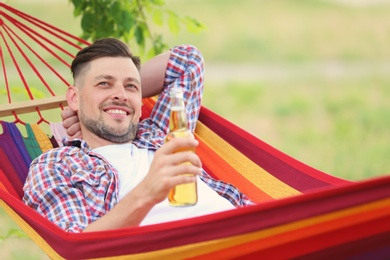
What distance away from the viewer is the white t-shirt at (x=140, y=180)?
8.08ft

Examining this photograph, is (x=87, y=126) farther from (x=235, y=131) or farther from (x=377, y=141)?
(x=377, y=141)

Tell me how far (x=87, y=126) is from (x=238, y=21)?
9.68 metres

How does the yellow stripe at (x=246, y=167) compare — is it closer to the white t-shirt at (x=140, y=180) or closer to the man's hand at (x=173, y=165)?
the white t-shirt at (x=140, y=180)

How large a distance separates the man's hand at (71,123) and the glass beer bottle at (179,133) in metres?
0.83

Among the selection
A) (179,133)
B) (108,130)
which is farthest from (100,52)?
(179,133)

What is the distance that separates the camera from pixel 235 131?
118 inches

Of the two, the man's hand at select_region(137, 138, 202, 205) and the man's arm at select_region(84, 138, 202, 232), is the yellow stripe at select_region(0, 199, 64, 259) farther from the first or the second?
the man's hand at select_region(137, 138, 202, 205)

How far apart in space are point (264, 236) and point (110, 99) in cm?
105

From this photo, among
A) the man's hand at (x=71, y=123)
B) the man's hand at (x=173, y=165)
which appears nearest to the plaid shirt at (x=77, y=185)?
the man's hand at (x=71, y=123)

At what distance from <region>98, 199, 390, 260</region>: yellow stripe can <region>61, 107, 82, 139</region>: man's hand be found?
3.21 ft

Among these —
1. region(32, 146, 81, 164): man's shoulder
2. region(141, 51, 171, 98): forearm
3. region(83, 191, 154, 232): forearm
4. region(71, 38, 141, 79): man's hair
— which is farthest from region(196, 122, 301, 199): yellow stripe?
region(83, 191, 154, 232): forearm

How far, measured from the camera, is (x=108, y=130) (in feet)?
9.07

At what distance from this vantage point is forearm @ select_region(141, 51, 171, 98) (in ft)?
10.2

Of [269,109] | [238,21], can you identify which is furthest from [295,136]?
[238,21]
